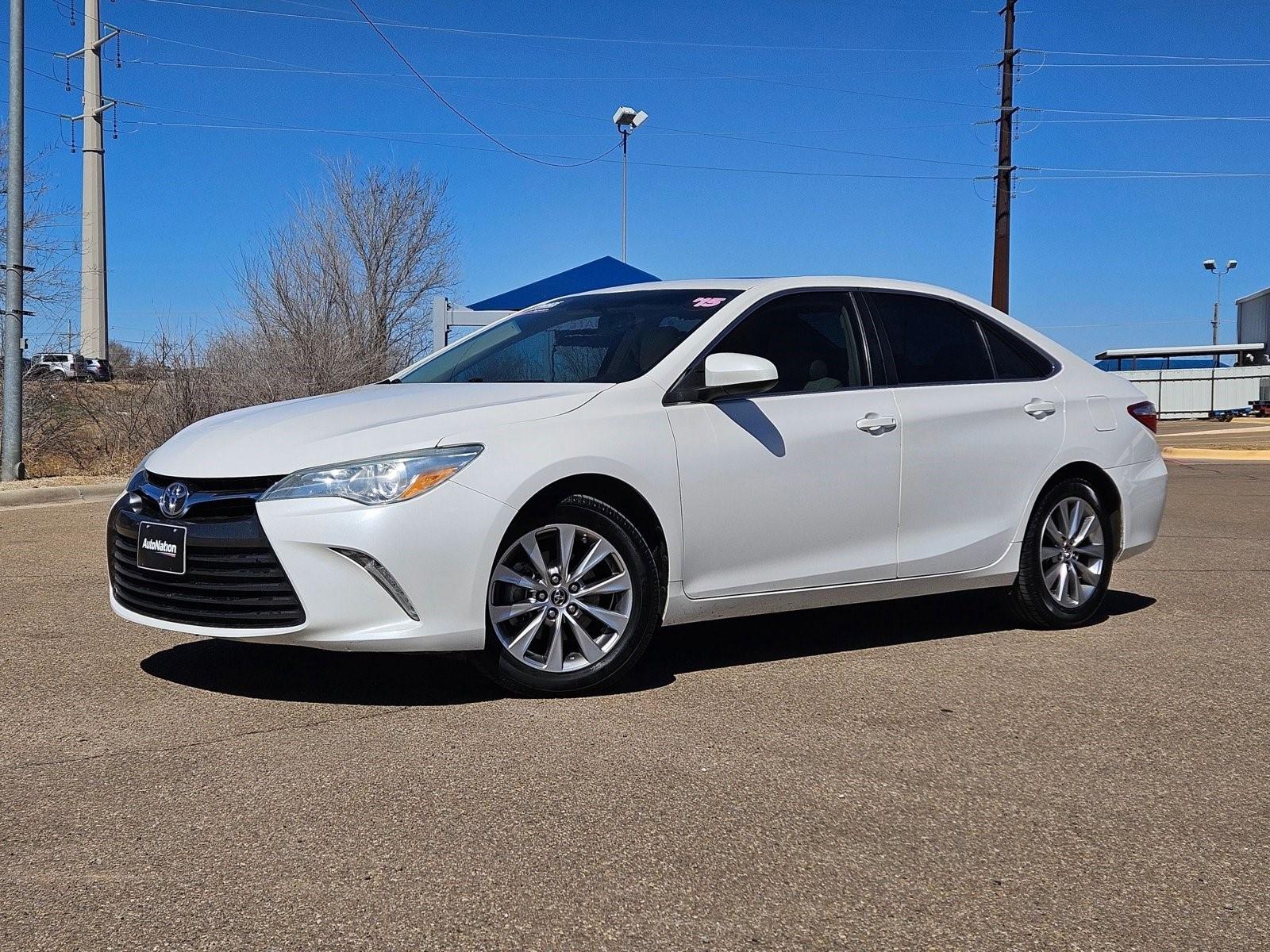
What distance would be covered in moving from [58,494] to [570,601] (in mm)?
9414

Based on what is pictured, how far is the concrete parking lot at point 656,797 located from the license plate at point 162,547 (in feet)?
1.67

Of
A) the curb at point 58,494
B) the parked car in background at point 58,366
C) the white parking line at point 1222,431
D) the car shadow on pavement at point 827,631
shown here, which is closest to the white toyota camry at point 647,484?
the car shadow on pavement at point 827,631

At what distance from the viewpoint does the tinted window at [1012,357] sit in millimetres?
6652

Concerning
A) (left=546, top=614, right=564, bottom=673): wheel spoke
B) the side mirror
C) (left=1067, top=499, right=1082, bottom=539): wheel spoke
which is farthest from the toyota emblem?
(left=1067, top=499, right=1082, bottom=539): wheel spoke

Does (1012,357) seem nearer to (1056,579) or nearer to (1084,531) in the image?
(1084,531)

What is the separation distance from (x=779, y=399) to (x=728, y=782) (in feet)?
6.80

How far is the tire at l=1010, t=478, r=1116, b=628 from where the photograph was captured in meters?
6.53

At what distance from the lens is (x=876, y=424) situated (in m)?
5.94

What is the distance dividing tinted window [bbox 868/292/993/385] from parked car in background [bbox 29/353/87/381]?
1312 centimetres

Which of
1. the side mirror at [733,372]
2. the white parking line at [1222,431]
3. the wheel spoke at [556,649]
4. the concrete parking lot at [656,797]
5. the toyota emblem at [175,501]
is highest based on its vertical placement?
the side mirror at [733,372]

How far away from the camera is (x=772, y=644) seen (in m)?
6.29

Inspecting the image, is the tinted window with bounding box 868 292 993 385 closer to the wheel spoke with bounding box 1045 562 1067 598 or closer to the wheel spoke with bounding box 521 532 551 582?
the wheel spoke with bounding box 1045 562 1067 598

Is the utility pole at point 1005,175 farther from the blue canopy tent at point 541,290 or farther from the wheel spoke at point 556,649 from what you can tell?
the wheel spoke at point 556,649

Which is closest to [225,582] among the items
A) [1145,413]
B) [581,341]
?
[581,341]
